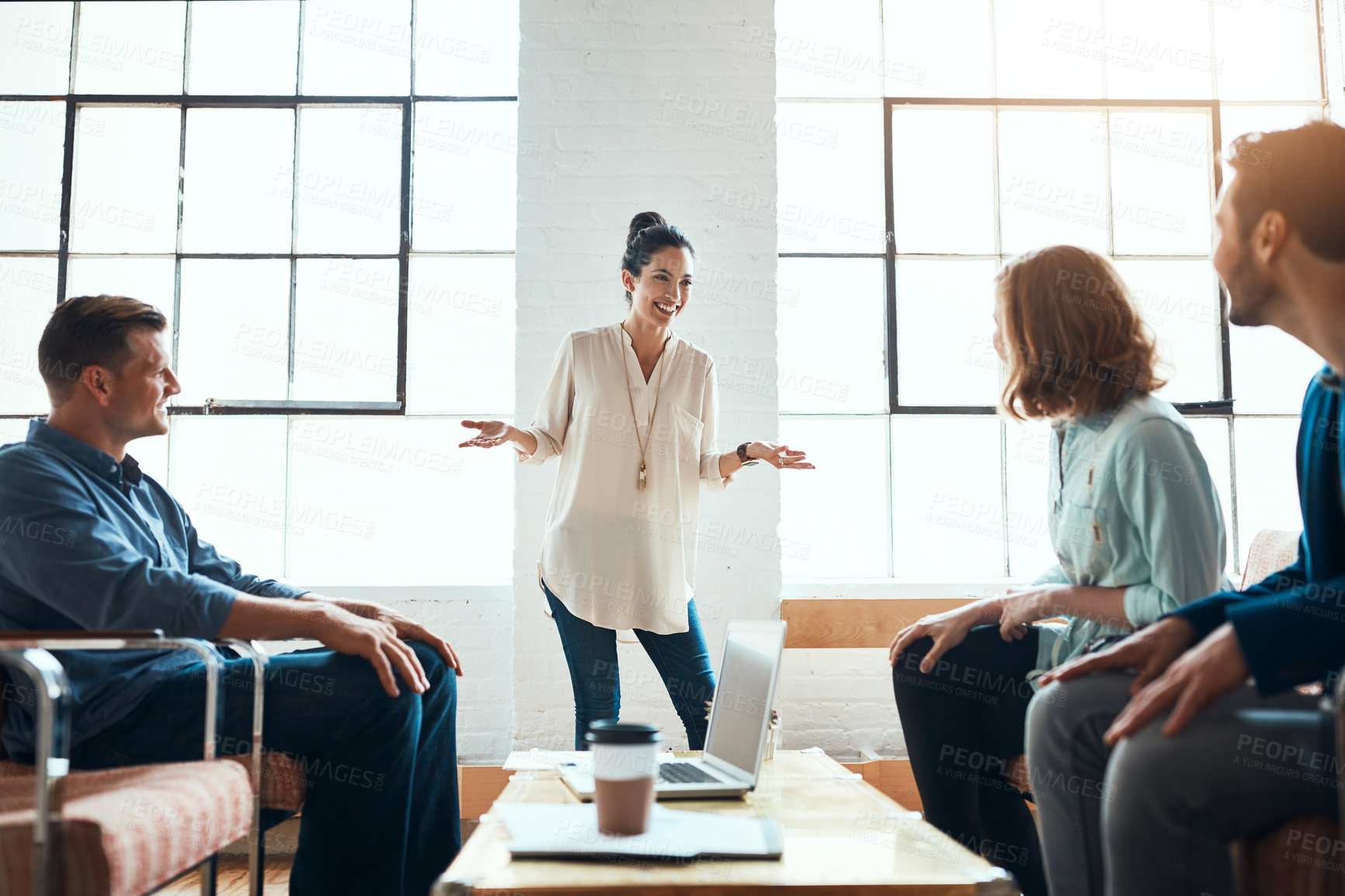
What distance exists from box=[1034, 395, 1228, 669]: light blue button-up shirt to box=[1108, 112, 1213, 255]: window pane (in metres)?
2.11

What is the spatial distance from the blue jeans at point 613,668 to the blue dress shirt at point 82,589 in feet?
2.98

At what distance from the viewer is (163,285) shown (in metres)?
3.36

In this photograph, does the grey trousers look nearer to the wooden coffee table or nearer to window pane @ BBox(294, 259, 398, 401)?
the wooden coffee table

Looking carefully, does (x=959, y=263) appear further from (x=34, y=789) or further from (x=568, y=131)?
(x=34, y=789)

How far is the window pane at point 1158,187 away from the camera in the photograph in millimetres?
3479

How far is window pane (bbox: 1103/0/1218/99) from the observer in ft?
11.5

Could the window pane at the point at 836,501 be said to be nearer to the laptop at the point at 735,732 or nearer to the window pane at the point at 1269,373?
the window pane at the point at 1269,373

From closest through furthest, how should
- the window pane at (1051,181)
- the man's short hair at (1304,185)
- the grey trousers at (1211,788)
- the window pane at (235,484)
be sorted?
the grey trousers at (1211,788), the man's short hair at (1304,185), the window pane at (235,484), the window pane at (1051,181)

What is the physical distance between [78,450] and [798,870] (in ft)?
4.78

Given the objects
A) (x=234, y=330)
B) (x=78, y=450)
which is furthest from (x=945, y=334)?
(x=78, y=450)

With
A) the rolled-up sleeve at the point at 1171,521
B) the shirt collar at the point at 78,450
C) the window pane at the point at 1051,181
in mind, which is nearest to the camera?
the rolled-up sleeve at the point at 1171,521

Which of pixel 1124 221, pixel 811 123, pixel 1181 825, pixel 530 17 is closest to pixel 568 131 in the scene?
pixel 530 17

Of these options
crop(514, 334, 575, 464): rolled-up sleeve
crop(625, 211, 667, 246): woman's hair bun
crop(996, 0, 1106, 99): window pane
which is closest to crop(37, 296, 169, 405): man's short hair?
crop(514, 334, 575, 464): rolled-up sleeve

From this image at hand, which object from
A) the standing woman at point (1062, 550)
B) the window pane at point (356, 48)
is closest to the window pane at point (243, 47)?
the window pane at point (356, 48)
